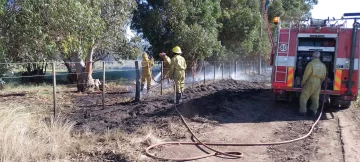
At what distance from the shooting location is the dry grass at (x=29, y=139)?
4.56 m

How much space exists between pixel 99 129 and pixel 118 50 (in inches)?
458

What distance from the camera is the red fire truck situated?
28.4 ft

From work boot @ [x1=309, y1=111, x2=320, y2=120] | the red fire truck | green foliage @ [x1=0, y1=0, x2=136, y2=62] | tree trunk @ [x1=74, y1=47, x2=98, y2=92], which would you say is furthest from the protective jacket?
tree trunk @ [x1=74, y1=47, x2=98, y2=92]

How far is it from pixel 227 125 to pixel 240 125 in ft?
0.97

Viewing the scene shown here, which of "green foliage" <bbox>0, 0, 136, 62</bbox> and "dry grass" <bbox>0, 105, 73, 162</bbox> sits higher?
"green foliage" <bbox>0, 0, 136, 62</bbox>

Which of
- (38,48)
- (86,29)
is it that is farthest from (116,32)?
(38,48)

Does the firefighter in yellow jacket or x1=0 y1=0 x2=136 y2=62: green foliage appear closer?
x1=0 y1=0 x2=136 y2=62: green foliage

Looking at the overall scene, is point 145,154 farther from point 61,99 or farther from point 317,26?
point 61,99

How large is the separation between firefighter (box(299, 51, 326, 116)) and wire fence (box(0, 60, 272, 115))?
182 inches

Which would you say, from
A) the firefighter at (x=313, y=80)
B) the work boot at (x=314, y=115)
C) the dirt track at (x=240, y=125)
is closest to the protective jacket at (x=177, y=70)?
the dirt track at (x=240, y=125)

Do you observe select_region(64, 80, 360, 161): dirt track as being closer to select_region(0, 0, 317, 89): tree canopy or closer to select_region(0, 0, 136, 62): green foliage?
select_region(0, 0, 136, 62): green foliage

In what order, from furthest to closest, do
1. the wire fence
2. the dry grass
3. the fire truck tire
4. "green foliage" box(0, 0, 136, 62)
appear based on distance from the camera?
the wire fence, the fire truck tire, "green foliage" box(0, 0, 136, 62), the dry grass

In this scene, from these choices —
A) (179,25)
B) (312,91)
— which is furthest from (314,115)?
(179,25)

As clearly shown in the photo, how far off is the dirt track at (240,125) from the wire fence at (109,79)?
1.15 m
